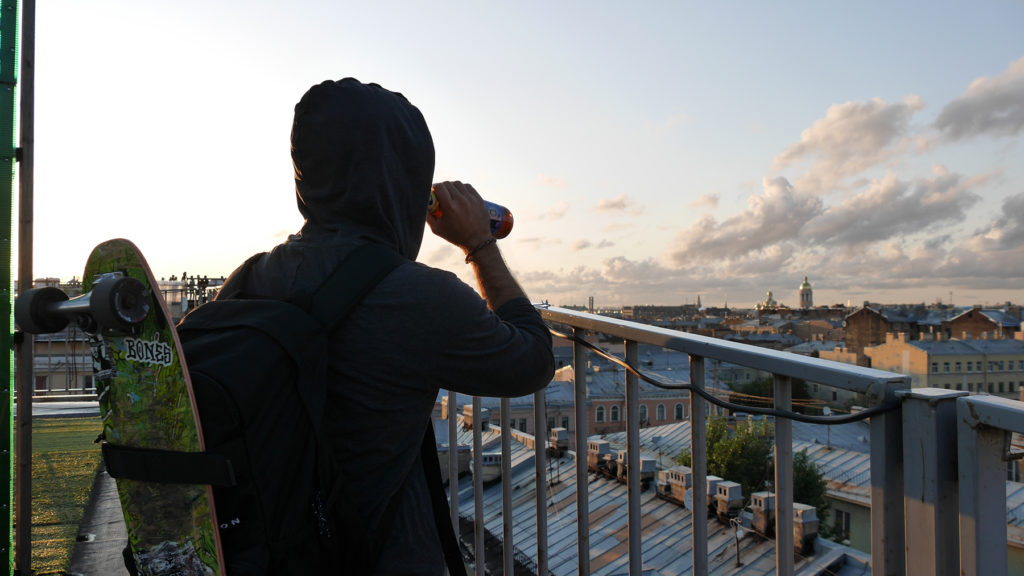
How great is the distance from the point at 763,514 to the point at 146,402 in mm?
13753

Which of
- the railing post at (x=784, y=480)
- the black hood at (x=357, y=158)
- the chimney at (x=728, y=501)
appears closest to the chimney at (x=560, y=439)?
the railing post at (x=784, y=480)

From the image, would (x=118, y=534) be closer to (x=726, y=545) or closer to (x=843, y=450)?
(x=726, y=545)

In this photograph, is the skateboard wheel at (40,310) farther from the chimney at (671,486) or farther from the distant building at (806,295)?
the distant building at (806,295)

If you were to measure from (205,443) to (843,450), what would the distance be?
27614 mm

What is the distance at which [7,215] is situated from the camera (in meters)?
2.17

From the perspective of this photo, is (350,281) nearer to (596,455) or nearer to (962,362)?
(596,455)

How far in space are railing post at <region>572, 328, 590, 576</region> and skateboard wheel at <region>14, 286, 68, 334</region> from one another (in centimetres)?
130

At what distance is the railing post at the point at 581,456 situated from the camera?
196cm

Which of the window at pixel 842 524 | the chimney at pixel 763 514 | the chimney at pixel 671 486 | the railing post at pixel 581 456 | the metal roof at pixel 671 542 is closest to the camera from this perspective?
the railing post at pixel 581 456

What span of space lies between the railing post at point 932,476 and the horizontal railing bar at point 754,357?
6cm

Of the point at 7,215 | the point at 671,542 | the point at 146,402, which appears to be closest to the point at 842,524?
the point at 671,542

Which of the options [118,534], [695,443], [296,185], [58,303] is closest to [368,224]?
[296,185]

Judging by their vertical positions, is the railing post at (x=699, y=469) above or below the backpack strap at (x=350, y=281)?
below

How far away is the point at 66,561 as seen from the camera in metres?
2.48
